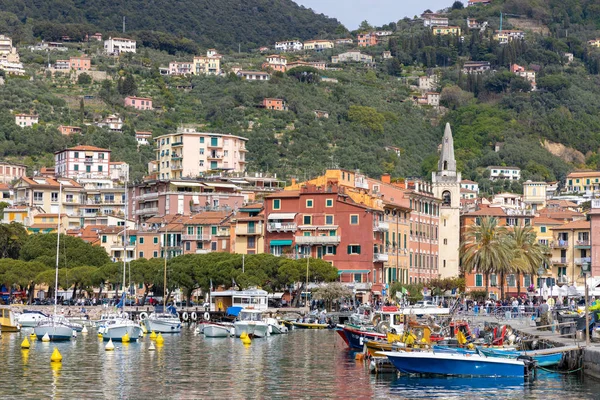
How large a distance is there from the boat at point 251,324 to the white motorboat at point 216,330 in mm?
1116

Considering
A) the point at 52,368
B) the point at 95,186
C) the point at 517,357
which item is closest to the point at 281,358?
the point at 52,368

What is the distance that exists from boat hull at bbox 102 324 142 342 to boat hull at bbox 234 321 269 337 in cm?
727

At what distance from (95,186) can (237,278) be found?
247 ft

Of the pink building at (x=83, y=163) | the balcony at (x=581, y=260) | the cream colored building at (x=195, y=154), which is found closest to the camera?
the balcony at (x=581, y=260)

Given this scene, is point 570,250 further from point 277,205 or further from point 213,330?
point 213,330

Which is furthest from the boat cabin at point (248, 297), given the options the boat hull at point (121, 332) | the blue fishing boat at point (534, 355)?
the blue fishing boat at point (534, 355)

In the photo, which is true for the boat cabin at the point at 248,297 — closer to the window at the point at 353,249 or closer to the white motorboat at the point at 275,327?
the white motorboat at the point at 275,327

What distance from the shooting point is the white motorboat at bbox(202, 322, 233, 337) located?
93.4 meters

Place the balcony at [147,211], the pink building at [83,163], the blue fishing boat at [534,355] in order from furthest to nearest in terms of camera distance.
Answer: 1. the pink building at [83,163]
2. the balcony at [147,211]
3. the blue fishing boat at [534,355]

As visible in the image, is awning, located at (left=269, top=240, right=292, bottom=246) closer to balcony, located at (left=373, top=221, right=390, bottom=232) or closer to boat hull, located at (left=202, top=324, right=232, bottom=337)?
balcony, located at (left=373, top=221, right=390, bottom=232)

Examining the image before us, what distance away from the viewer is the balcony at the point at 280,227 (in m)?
124

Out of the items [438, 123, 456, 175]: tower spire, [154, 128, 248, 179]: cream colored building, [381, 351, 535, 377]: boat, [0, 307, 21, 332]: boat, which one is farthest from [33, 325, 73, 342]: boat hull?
[154, 128, 248, 179]: cream colored building

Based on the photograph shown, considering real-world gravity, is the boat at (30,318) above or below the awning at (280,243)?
below

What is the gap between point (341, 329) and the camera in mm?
78250
